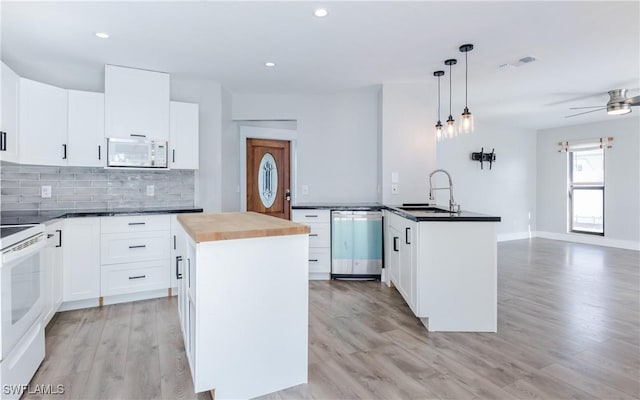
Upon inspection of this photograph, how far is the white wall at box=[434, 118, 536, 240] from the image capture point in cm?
650

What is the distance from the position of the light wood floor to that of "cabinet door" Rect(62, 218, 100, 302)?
190 mm

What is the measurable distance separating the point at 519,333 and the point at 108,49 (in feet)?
13.9

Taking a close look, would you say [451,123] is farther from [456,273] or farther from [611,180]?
[611,180]

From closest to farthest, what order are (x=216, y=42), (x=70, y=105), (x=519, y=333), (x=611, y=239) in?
(x=519, y=333), (x=216, y=42), (x=70, y=105), (x=611, y=239)

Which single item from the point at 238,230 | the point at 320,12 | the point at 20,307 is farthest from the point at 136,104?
the point at 238,230

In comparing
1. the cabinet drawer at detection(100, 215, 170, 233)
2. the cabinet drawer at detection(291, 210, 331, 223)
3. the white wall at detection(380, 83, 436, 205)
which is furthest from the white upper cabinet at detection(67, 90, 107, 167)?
the white wall at detection(380, 83, 436, 205)

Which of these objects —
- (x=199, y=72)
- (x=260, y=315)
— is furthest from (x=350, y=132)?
(x=260, y=315)

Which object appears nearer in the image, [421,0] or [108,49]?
[421,0]

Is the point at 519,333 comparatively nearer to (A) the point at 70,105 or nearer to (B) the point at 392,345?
(B) the point at 392,345

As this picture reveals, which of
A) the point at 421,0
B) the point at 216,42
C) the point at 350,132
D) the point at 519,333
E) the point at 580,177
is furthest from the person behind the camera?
the point at 580,177

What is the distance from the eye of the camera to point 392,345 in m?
2.39

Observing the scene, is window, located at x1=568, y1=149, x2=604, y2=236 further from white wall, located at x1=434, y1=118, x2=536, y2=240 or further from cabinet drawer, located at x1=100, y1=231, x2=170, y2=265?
cabinet drawer, located at x1=100, y1=231, x2=170, y2=265

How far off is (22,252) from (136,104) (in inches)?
84.8

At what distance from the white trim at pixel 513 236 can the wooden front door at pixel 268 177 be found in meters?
4.55
